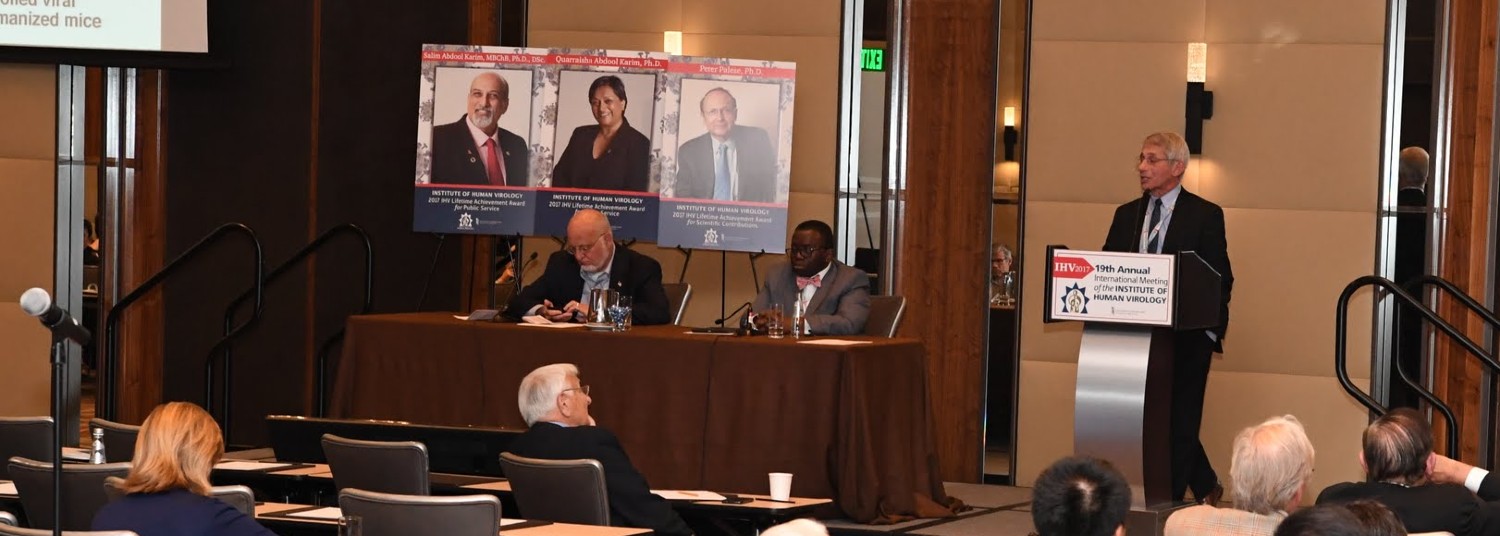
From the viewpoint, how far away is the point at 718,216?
29.6 ft

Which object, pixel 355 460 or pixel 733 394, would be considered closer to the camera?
pixel 355 460

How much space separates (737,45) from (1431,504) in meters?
5.86

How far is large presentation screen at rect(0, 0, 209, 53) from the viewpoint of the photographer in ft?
29.7

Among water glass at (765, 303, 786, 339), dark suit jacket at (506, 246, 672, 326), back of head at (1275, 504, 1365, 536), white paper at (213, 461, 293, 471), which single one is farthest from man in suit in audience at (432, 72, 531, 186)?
back of head at (1275, 504, 1365, 536)

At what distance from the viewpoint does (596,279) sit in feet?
27.2

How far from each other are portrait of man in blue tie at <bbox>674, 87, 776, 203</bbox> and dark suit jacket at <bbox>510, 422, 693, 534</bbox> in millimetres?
Result: 3458

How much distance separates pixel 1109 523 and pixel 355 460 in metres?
2.68

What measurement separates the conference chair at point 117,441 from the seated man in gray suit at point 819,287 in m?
2.91

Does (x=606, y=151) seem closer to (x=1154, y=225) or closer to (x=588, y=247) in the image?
(x=588, y=247)

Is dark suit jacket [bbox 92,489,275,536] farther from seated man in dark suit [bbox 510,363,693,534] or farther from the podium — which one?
the podium

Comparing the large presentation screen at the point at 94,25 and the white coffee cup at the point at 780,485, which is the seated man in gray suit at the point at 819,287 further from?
the large presentation screen at the point at 94,25

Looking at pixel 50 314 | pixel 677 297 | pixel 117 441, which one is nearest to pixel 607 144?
pixel 677 297

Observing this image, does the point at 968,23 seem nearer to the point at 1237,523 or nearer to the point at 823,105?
the point at 823,105

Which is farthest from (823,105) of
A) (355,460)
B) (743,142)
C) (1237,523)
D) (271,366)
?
(1237,523)
